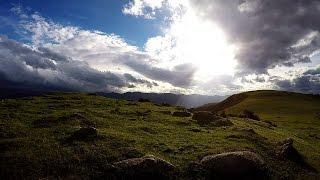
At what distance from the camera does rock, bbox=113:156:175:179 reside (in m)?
31.3

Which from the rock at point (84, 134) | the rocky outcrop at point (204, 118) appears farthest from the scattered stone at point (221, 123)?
the rock at point (84, 134)

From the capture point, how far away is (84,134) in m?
38.2

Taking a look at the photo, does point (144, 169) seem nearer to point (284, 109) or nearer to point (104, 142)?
point (104, 142)

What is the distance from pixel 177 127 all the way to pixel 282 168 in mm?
16085

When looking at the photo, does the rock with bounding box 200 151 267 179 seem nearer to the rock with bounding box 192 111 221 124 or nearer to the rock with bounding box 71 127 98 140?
the rock with bounding box 71 127 98 140

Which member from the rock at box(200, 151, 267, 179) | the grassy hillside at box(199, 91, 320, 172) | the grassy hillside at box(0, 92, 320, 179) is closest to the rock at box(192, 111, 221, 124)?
the grassy hillside at box(0, 92, 320, 179)

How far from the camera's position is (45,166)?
102ft

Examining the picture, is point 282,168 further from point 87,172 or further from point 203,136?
point 87,172

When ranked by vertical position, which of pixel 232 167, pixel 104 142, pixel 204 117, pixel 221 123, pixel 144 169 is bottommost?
pixel 144 169

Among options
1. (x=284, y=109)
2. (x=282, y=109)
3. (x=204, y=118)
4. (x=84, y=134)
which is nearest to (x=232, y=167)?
(x=84, y=134)

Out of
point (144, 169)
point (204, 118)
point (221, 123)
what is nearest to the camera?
point (144, 169)

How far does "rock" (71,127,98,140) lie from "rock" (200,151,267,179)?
10877 mm

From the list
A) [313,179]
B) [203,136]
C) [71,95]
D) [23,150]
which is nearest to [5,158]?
[23,150]

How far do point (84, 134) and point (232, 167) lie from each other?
14140 mm
